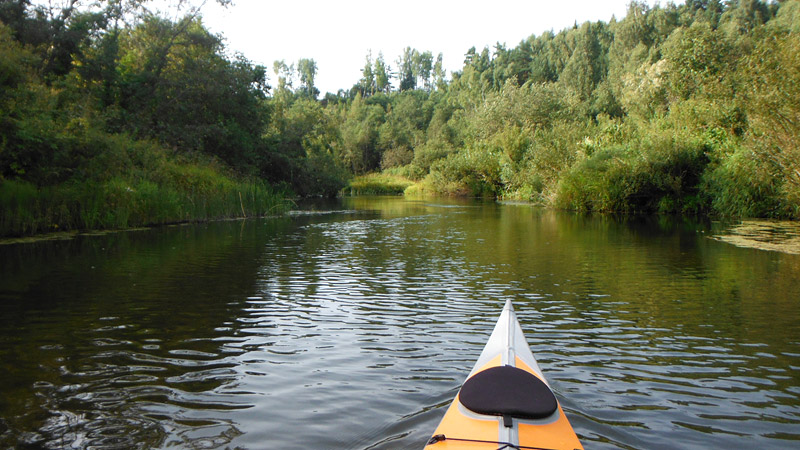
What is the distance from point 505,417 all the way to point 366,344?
311 centimetres

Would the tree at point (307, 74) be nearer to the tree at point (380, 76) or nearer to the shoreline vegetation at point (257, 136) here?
the tree at point (380, 76)

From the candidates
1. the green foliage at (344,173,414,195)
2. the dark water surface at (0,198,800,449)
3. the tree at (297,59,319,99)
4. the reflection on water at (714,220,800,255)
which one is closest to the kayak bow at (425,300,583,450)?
the dark water surface at (0,198,800,449)

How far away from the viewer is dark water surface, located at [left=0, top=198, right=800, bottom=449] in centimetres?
402

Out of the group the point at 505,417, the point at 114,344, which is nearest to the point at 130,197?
the point at 114,344

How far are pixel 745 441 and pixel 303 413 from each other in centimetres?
317

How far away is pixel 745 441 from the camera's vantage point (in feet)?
12.4

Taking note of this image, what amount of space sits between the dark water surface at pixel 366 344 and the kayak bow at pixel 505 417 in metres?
0.59

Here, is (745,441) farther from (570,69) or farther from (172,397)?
(570,69)

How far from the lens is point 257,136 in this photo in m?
32.5

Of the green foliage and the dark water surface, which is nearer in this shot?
the dark water surface

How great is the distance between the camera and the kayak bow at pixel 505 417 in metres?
3.03

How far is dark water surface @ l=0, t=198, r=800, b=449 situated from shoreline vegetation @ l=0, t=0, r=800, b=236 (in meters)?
4.41

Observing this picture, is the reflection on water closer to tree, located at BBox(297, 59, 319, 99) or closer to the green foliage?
the green foliage

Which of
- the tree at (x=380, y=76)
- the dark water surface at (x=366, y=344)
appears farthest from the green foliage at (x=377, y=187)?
the tree at (x=380, y=76)
